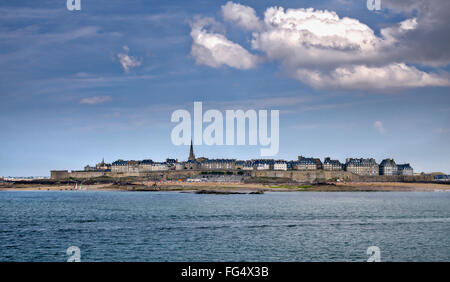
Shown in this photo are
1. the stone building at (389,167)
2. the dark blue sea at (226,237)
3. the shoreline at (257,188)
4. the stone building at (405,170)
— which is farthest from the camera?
the stone building at (389,167)

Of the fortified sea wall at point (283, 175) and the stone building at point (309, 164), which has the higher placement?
the stone building at point (309, 164)

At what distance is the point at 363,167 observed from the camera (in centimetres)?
17012

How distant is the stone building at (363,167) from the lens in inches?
6661

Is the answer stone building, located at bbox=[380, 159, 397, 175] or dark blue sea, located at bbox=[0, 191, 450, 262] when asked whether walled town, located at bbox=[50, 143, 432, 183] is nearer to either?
stone building, located at bbox=[380, 159, 397, 175]

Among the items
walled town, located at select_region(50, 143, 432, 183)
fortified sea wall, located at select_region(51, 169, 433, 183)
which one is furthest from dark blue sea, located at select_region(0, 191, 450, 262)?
walled town, located at select_region(50, 143, 432, 183)

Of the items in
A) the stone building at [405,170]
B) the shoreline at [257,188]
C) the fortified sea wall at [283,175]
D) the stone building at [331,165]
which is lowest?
the shoreline at [257,188]

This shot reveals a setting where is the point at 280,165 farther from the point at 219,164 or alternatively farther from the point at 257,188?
the point at 257,188

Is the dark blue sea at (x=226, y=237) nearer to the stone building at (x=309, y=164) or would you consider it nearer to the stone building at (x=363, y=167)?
the stone building at (x=363, y=167)

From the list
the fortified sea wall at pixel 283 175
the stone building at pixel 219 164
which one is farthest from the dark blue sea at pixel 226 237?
the stone building at pixel 219 164

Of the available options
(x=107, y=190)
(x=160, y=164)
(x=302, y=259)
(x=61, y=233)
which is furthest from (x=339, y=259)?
(x=160, y=164)

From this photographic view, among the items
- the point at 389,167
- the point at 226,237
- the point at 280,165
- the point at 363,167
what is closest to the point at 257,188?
the point at 280,165

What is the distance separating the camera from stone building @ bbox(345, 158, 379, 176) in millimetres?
169200

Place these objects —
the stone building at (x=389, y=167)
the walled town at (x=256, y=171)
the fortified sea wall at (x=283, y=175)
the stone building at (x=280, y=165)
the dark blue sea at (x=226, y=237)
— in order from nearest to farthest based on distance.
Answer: the dark blue sea at (x=226, y=237) < the fortified sea wall at (x=283, y=175) < the walled town at (x=256, y=171) < the stone building at (x=389, y=167) < the stone building at (x=280, y=165)

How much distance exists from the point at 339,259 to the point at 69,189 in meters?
133
